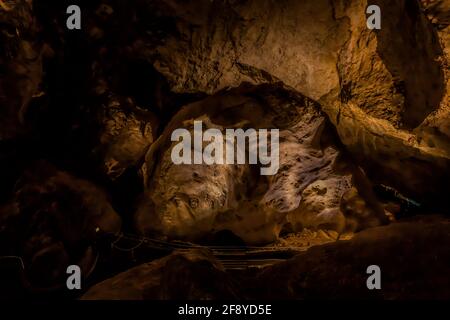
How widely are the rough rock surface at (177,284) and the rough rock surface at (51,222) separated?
113cm

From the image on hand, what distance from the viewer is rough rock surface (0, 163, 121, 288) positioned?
11.1ft

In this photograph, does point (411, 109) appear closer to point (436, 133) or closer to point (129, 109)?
point (436, 133)

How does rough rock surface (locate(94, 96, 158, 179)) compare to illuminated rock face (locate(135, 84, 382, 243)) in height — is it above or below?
above

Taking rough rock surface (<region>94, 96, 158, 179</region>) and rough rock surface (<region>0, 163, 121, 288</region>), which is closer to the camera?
rough rock surface (<region>0, 163, 121, 288</region>)

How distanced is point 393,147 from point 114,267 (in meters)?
3.60

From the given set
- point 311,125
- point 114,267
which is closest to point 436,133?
point 311,125

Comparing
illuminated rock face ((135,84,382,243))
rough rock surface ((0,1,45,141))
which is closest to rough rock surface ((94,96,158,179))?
illuminated rock face ((135,84,382,243))

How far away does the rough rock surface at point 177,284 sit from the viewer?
6.96 ft

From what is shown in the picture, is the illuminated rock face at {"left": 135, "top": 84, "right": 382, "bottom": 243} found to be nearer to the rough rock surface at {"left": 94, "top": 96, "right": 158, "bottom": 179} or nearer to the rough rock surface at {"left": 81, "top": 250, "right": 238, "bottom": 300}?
the rough rock surface at {"left": 94, "top": 96, "right": 158, "bottom": 179}

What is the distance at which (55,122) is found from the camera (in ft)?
13.2

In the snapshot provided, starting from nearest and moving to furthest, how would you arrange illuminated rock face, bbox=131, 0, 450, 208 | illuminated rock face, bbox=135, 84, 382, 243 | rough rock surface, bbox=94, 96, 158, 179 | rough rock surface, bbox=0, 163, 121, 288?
illuminated rock face, bbox=131, 0, 450, 208
rough rock surface, bbox=0, 163, 121, 288
rough rock surface, bbox=94, 96, 158, 179
illuminated rock face, bbox=135, 84, 382, 243

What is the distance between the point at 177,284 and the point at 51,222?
81.7 inches

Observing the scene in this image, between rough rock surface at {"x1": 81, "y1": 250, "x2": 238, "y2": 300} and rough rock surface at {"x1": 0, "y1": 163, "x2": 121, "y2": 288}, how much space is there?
1.13 m

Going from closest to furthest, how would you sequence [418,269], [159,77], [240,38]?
[418,269] < [240,38] < [159,77]
